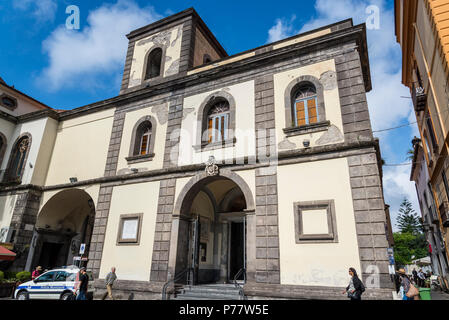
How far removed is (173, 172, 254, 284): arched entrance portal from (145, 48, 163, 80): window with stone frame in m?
6.88

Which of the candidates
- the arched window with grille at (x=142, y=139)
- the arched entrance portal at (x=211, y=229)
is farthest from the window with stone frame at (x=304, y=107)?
the arched window with grille at (x=142, y=139)

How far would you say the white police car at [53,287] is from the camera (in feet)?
33.6

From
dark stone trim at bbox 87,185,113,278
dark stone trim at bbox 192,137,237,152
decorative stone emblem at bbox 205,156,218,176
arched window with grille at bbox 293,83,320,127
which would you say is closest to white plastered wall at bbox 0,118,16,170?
dark stone trim at bbox 87,185,113,278

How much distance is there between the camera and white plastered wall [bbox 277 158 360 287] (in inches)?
323

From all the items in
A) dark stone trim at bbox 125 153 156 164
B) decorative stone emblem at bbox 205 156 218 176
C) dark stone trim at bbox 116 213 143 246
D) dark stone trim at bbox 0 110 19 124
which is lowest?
dark stone trim at bbox 116 213 143 246

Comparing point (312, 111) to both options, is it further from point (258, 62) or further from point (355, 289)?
point (355, 289)

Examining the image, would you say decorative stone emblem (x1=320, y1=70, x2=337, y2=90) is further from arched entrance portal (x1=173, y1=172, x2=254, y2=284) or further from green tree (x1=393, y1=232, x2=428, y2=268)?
green tree (x1=393, y1=232, x2=428, y2=268)

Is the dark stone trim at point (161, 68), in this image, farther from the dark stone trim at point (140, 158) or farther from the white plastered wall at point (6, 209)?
the white plastered wall at point (6, 209)

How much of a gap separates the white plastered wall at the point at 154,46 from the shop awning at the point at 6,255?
369 inches

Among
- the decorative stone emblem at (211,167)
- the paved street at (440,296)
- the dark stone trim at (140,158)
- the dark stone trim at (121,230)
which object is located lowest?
the paved street at (440,296)

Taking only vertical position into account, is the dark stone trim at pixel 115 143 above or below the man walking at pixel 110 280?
above

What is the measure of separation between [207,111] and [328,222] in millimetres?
6581

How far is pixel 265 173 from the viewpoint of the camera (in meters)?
10.1

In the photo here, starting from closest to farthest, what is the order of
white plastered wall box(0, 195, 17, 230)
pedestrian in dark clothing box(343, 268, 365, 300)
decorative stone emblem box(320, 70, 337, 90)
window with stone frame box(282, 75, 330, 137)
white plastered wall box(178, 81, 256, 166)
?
pedestrian in dark clothing box(343, 268, 365, 300)
window with stone frame box(282, 75, 330, 137)
decorative stone emblem box(320, 70, 337, 90)
white plastered wall box(178, 81, 256, 166)
white plastered wall box(0, 195, 17, 230)
